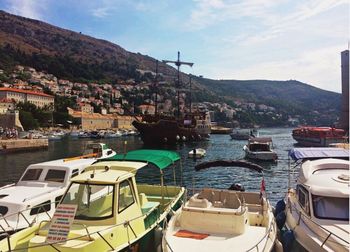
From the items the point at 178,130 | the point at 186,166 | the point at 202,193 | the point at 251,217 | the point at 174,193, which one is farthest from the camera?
the point at 178,130

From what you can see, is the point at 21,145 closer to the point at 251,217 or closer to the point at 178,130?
the point at 178,130

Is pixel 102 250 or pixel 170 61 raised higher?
pixel 170 61

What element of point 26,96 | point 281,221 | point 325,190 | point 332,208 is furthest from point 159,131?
point 26,96

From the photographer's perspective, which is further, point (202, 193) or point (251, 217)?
point (202, 193)

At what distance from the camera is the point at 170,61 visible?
102 meters

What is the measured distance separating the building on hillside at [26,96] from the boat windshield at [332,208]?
141 m

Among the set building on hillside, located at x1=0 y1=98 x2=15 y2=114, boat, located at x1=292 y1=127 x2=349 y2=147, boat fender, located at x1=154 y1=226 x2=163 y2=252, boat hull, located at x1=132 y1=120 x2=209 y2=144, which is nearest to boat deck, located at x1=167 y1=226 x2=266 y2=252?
boat fender, located at x1=154 y1=226 x2=163 y2=252

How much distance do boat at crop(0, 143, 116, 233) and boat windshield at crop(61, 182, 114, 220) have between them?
8.19 ft

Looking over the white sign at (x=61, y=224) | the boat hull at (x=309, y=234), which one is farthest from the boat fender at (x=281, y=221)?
the white sign at (x=61, y=224)

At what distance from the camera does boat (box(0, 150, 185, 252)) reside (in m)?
8.77

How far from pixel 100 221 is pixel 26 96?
146 meters

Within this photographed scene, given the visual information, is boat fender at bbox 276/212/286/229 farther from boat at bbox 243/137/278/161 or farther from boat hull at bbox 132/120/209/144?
boat hull at bbox 132/120/209/144

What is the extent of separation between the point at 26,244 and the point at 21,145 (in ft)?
190

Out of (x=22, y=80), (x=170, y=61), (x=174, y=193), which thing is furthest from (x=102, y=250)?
(x=22, y=80)
